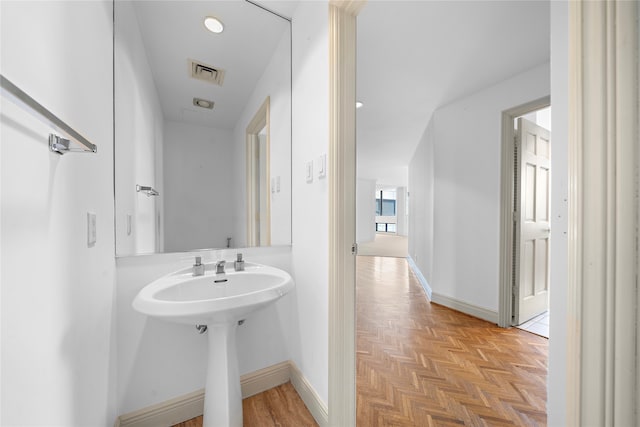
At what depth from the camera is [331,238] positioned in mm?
1214

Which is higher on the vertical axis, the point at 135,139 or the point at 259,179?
the point at 135,139

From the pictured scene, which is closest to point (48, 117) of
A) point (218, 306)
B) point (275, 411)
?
point (218, 306)

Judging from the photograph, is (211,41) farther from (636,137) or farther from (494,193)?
(494,193)

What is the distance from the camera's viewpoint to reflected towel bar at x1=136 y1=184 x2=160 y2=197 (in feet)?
4.18

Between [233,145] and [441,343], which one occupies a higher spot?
[233,145]

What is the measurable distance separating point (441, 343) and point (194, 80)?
282cm

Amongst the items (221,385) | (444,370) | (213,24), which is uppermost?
(213,24)

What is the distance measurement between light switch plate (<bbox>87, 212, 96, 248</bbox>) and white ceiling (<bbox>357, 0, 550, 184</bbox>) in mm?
1938

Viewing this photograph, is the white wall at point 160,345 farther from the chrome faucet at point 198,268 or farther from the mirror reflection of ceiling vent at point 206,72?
the mirror reflection of ceiling vent at point 206,72

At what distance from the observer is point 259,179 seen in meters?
1.64

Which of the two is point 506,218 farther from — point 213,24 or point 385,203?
point 385,203

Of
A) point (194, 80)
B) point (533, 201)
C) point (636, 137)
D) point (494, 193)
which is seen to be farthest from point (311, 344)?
point (533, 201)

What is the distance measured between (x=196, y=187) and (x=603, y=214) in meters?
1.63

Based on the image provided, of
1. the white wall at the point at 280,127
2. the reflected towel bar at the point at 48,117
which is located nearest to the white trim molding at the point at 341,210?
the white wall at the point at 280,127
